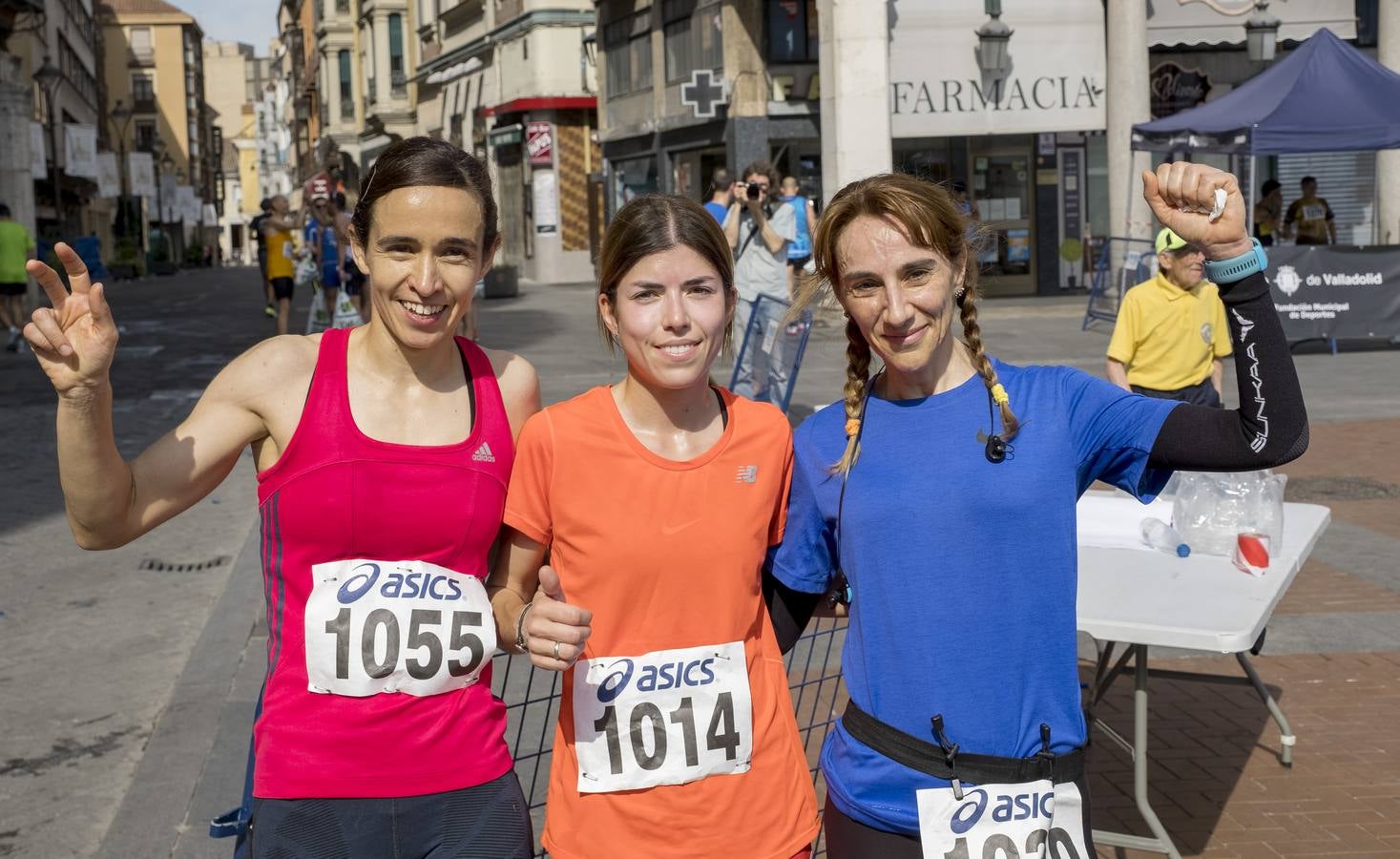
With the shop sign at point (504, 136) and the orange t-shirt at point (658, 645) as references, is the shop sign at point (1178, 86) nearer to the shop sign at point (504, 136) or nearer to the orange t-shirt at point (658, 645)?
the shop sign at point (504, 136)

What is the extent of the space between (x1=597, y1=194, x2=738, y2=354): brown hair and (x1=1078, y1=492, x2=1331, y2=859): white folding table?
1672mm

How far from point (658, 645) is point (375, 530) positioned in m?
0.52

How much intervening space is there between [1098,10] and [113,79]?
342 ft

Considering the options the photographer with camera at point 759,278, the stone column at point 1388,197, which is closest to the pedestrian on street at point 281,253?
the photographer with camera at point 759,278

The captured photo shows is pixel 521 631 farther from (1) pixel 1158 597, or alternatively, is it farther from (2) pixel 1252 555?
(2) pixel 1252 555

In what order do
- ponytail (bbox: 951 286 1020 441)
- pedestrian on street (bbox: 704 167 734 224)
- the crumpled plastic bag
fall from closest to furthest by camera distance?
ponytail (bbox: 951 286 1020 441) → the crumpled plastic bag → pedestrian on street (bbox: 704 167 734 224)

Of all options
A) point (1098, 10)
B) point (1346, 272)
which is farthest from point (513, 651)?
point (1098, 10)

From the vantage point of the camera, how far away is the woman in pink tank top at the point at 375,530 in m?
2.56

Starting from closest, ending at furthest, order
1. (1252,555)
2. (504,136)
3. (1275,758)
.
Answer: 1. (1252,555)
2. (1275,758)
3. (504,136)

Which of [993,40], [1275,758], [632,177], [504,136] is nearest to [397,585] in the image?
[1275,758]

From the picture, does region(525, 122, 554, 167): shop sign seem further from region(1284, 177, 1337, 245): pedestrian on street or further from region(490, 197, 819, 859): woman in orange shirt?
region(490, 197, 819, 859): woman in orange shirt

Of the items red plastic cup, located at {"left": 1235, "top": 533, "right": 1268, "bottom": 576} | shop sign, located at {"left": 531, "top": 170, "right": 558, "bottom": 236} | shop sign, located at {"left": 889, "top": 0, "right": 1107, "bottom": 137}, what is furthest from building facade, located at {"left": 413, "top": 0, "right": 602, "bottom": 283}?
red plastic cup, located at {"left": 1235, "top": 533, "right": 1268, "bottom": 576}

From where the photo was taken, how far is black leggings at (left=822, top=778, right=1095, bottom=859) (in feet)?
8.52

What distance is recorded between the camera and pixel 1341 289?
17.4 meters
